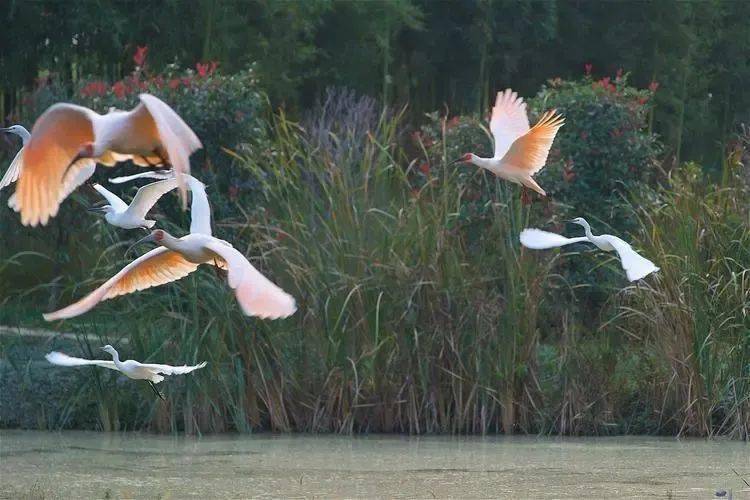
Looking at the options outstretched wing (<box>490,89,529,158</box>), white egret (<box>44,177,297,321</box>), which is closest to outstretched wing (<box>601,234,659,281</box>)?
outstretched wing (<box>490,89,529,158</box>)

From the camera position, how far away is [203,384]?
8875mm

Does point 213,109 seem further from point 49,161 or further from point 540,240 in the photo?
point 49,161

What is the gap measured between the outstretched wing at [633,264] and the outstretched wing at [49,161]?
2.58 meters

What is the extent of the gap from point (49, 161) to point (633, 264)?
279cm

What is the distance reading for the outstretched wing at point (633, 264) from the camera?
6.65m

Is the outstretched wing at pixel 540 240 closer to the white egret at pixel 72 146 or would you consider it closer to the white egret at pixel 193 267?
the white egret at pixel 193 267

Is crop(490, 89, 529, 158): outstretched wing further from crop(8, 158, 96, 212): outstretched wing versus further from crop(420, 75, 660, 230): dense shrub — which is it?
crop(420, 75, 660, 230): dense shrub

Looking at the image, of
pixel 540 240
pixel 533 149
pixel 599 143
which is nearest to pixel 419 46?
pixel 599 143

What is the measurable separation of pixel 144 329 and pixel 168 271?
8.95 feet

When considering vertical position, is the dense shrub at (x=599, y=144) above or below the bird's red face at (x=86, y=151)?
above

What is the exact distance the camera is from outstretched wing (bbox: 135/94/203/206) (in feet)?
15.0

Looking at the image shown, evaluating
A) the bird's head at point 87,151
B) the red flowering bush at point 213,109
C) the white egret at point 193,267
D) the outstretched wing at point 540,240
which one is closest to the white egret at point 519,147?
the outstretched wing at point 540,240

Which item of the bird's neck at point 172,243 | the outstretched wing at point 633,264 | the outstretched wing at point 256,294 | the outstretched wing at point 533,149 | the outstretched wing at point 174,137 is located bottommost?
the outstretched wing at point 256,294

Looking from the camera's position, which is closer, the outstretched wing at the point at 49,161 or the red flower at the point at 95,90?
the outstretched wing at the point at 49,161
